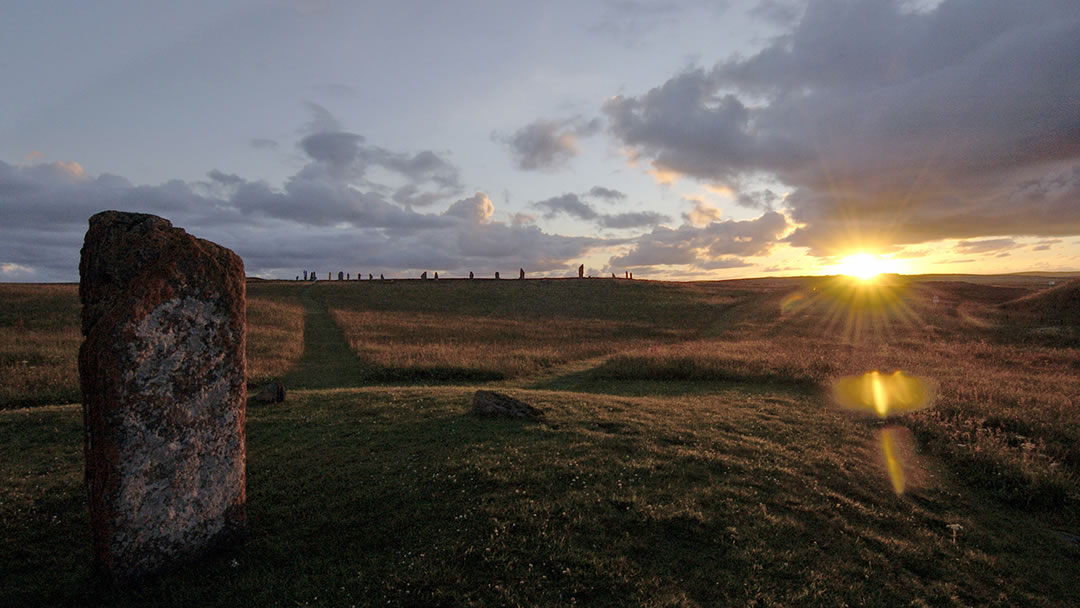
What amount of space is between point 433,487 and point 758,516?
5.28 metres

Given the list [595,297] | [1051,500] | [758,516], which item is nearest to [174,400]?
[758,516]

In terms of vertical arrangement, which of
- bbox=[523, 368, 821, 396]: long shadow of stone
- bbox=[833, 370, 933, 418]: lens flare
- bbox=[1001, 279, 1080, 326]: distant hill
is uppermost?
bbox=[1001, 279, 1080, 326]: distant hill

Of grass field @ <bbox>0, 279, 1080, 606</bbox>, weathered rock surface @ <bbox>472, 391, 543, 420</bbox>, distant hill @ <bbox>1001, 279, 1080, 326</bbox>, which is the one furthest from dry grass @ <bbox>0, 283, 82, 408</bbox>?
distant hill @ <bbox>1001, 279, 1080, 326</bbox>

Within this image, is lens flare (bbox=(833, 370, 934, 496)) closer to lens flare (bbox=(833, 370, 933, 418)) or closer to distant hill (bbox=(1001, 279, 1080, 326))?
lens flare (bbox=(833, 370, 933, 418))

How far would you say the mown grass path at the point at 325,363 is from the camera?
22334 mm

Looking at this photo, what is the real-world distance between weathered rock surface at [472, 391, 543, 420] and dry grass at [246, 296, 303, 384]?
12.2 metres

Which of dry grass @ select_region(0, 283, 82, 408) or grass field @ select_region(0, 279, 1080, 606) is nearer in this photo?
grass field @ select_region(0, 279, 1080, 606)

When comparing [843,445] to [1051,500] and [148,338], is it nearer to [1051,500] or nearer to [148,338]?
[1051,500]

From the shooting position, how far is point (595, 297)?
7025cm

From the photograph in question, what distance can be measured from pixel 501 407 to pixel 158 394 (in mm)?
7881

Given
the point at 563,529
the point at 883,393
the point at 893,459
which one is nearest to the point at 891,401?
the point at 883,393

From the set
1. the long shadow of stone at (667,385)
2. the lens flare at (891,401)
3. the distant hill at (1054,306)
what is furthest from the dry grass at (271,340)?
the distant hill at (1054,306)

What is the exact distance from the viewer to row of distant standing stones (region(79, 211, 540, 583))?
20.4 ft

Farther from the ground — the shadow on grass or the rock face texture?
the rock face texture
